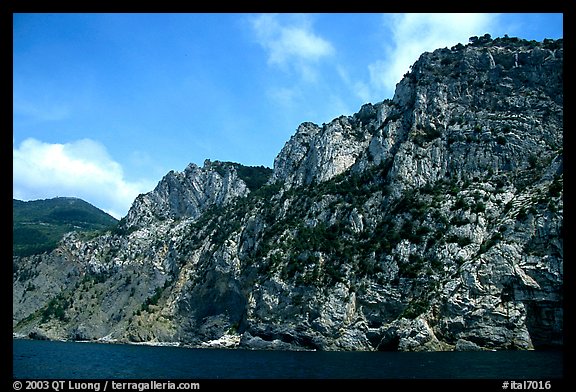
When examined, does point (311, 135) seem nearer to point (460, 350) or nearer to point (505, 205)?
point (505, 205)

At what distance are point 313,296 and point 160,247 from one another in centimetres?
8089

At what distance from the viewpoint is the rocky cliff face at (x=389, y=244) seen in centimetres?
7988

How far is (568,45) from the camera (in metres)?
9.91

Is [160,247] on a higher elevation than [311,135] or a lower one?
lower

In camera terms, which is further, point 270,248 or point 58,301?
point 58,301

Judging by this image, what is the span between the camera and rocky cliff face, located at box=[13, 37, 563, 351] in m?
79.9

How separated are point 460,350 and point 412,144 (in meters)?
53.6

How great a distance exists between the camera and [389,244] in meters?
102
